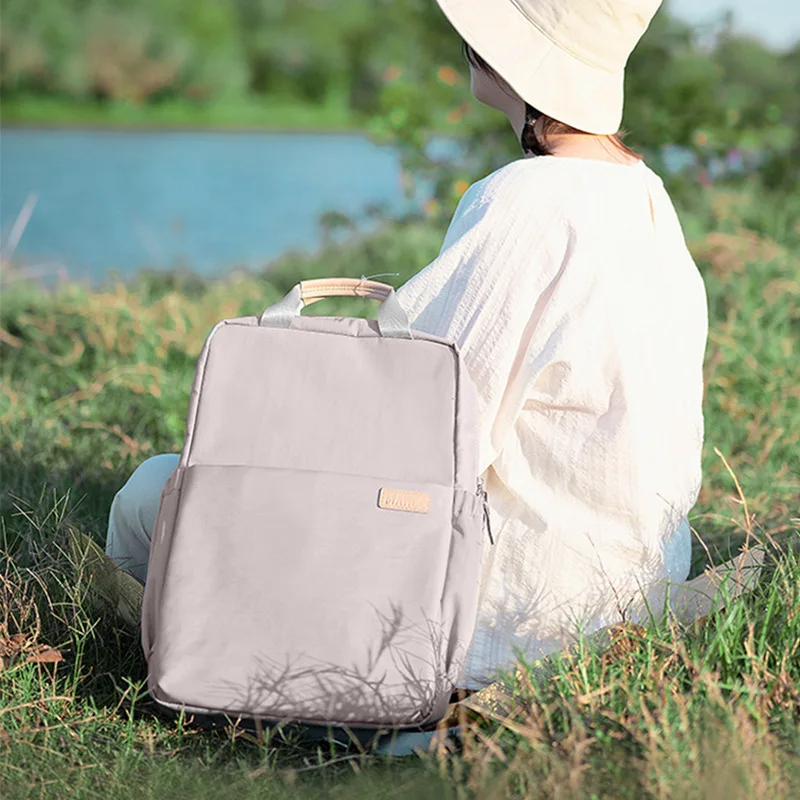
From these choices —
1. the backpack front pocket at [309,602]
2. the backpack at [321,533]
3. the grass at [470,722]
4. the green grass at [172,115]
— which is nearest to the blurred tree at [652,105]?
the grass at [470,722]

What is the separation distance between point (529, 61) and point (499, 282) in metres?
0.39

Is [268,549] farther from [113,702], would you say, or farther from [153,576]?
→ [113,702]

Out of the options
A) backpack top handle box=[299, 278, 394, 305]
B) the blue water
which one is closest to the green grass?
the blue water

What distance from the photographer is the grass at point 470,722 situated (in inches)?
63.1

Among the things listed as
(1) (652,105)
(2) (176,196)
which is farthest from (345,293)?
(2) (176,196)

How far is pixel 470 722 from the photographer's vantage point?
185 cm

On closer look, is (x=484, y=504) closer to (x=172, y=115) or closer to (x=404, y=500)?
(x=404, y=500)

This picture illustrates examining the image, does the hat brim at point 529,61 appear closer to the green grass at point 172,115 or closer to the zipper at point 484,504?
the zipper at point 484,504

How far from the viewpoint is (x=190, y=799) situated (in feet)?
5.82

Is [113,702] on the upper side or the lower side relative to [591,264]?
lower

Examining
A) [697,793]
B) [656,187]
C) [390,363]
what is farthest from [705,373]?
[697,793]

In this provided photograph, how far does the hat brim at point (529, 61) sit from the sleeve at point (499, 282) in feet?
0.44

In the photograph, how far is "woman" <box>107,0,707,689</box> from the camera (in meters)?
1.88

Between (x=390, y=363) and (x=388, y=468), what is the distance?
0.53ft
